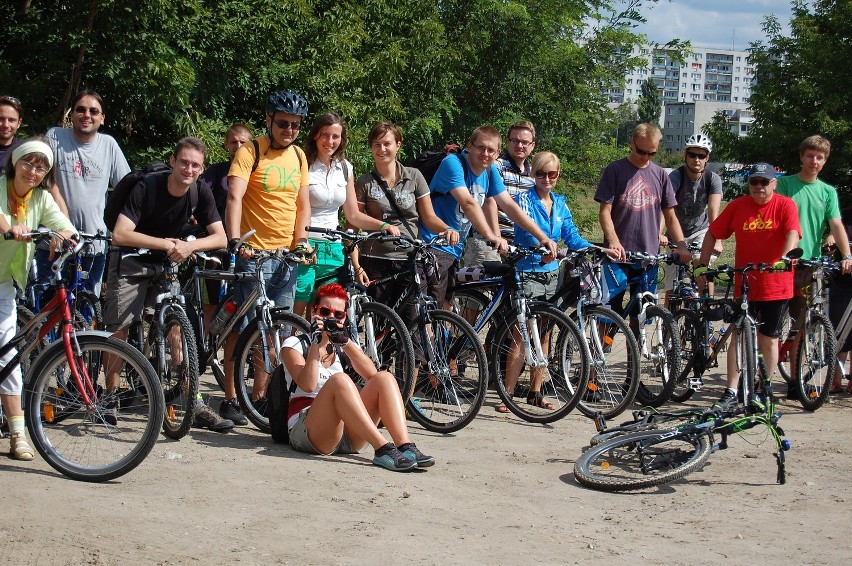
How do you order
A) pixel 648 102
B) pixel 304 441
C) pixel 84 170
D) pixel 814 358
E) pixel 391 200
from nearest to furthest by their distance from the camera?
pixel 304 441, pixel 84 170, pixel 391 200, pixel 814 358, pixel 648 102

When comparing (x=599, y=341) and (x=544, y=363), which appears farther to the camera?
(x=599, y=341)

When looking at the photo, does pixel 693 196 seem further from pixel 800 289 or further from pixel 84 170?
pixel 84 170

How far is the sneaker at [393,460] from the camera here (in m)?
6.09

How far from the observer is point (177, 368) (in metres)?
6.44

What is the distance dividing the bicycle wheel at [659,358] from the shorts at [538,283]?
0.80 meters

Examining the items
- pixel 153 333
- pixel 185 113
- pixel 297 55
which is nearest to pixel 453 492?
pixel 153 333

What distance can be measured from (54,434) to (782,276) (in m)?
5.29

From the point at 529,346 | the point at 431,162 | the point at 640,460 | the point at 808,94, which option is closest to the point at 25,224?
the point at 529,346

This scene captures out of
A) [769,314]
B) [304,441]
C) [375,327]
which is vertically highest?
[769,314]

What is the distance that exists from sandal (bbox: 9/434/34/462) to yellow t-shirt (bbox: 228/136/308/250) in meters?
1.98

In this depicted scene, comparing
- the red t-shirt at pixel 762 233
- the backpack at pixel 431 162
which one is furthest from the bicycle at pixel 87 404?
the red t-shirt at pixel 762 233

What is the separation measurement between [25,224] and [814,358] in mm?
6010

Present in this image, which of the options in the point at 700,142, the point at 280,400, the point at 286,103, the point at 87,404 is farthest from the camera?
the point at 700,142

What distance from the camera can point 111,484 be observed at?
18.5ft
